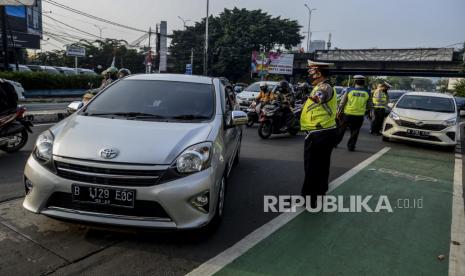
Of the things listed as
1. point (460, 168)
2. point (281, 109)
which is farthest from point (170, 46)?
point (460, 168)

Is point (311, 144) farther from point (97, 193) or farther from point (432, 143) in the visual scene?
point (432, 143)

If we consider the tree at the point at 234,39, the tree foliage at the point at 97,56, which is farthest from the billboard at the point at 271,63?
the tree foliage at the point at 97,56

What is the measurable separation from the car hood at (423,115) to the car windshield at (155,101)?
7.23 m

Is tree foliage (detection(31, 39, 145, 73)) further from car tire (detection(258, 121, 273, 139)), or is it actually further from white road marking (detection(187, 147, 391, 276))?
white road marking (detection(187, 147, 391, 276))

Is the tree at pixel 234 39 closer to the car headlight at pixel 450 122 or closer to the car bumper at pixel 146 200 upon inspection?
the car headlight at pixel 450 122

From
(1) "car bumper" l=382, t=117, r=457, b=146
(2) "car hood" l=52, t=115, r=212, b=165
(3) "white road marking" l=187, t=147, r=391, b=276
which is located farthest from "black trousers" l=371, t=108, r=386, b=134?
(2) "car hood" l=52, t=115, r=212, b=165

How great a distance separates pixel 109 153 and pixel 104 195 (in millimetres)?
346

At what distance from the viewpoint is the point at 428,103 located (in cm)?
1103

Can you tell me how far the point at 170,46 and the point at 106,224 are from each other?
60.2m

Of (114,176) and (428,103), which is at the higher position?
(428,103)

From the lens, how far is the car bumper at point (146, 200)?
3170 mm

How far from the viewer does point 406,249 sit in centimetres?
382

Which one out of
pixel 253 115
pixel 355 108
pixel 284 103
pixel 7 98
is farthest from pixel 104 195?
pixel 253 115
